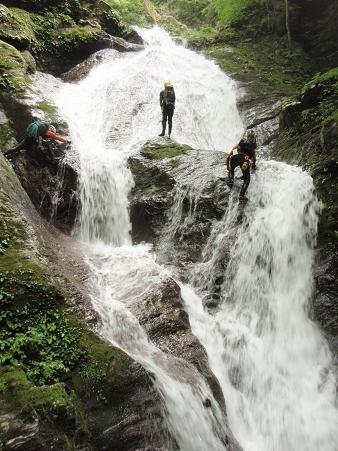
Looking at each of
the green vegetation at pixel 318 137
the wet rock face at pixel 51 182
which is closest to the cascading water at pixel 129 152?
the wet rock face at pixel 51 182

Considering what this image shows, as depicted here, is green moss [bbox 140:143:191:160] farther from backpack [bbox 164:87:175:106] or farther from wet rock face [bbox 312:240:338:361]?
wet rock face [bbox 312:240:338:361]

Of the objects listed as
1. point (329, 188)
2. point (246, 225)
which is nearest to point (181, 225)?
point (246, 225)

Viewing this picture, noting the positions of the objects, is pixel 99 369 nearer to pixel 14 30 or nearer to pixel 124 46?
pixel 14 30

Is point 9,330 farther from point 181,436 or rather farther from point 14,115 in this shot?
point 14,115

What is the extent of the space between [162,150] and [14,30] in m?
7.60

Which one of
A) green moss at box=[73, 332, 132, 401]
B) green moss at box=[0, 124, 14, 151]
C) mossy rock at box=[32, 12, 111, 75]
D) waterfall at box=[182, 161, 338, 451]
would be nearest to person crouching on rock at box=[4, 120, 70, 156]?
green moss at box=[0, 124, 14, 151]

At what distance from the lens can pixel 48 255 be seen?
19.8 feet

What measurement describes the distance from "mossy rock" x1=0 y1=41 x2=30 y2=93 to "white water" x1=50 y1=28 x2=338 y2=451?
6.53 ft

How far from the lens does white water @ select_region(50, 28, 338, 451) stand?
5633mm

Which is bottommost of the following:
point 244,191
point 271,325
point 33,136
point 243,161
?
point 271,325

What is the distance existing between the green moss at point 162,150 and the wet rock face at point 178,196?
30 mm

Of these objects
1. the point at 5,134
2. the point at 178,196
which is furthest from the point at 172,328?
the point at 5,134

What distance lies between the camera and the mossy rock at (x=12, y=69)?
1096 centimetres

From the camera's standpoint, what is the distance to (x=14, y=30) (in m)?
13.8
